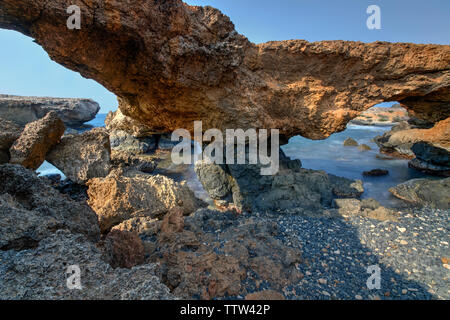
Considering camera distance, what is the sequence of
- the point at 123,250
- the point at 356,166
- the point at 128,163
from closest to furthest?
the point at 123,250 → the point at 128,163 → the point at 356,166

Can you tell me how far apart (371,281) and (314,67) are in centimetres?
582

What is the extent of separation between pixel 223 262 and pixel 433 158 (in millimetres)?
14194

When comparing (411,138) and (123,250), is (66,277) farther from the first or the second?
(411,138)

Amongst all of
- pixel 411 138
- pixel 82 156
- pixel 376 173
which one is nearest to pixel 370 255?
pixel 82 156

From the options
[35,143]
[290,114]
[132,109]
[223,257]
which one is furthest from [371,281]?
[35,143]

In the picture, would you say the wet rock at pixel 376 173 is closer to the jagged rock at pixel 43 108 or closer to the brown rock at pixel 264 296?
the brown rock at pixel 264 296

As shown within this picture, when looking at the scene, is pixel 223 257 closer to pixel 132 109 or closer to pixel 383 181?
pixel 132 109

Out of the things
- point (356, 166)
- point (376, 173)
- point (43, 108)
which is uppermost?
point (43, 108)

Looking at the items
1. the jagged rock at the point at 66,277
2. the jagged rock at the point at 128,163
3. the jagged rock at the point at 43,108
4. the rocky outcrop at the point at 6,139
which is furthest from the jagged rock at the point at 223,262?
the jagged rock at the point at 43,108

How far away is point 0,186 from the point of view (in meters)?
2.87

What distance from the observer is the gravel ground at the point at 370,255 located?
9.92ft

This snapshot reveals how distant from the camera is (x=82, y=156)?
7.78 metres

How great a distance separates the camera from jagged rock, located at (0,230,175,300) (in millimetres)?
1595

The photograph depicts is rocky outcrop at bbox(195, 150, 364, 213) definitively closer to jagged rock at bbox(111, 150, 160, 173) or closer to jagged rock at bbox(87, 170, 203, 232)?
jagged rock at bbox(87, 170, 203, 232)
